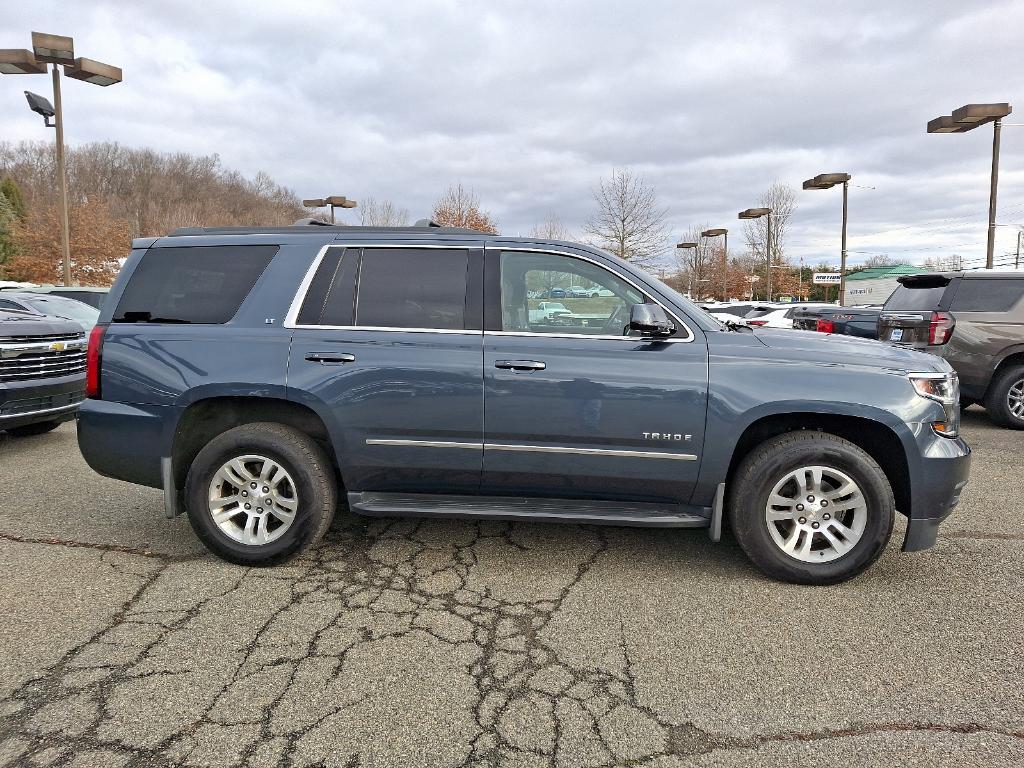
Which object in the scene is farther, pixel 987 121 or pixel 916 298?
pixel 987 121

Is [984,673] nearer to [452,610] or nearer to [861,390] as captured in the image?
[861,390]

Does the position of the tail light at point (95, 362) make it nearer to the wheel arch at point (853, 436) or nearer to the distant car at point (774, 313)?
the wheel arch at point (853, 436)

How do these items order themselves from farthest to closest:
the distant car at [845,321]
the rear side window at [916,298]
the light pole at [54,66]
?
the light pole at [54,66] → the distant car at [845,321] → the rear side window at [916,298]

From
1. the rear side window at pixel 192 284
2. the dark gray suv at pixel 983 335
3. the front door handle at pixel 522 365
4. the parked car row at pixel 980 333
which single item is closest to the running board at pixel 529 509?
the front door handle at pixel 522 365

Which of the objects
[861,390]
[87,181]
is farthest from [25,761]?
[87,181]

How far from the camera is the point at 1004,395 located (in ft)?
25.8

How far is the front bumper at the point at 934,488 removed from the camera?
3.39m

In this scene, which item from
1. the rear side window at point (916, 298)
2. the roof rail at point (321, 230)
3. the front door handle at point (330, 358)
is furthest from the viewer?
the rear side window at point (916, 298)

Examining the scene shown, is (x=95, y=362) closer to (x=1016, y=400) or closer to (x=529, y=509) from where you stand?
(x=529, y=509)

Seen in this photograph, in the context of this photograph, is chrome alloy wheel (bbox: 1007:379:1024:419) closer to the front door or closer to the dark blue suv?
the dark blue suv

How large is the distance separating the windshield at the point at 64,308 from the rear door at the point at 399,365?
27.6ft

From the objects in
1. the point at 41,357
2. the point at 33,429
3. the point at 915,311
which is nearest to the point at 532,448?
the point at 41,357

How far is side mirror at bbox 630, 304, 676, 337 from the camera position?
11.1 ft

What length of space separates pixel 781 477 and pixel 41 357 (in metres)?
6.78
